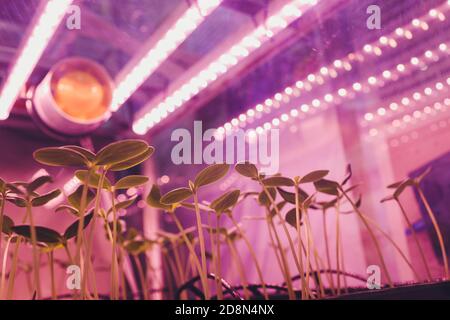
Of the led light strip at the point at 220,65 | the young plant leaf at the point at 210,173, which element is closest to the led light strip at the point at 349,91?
the led light strip at the point at 220,65

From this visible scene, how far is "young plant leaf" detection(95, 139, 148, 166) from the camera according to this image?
527mm

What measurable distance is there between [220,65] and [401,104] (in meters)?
0.59

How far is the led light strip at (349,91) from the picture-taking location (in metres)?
0.93

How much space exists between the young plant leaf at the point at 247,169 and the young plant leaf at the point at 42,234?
293mm

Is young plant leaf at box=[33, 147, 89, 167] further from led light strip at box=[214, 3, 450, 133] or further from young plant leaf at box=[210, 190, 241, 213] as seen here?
led light strip at box=[214, 3, 450, 133]

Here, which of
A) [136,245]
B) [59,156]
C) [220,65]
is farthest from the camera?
[220,65]

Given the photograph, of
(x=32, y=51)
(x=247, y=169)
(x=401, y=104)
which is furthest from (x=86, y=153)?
(x=401, y=104)

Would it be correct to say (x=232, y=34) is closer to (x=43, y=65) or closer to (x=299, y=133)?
(x=299, y=133)

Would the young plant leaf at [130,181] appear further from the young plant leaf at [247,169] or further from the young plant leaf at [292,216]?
the young plant leaf at [292,216]

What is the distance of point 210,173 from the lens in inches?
24.2

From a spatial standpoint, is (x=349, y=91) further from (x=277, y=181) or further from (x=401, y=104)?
(x=277, y=181)

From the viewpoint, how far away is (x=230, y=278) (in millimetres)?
1209
